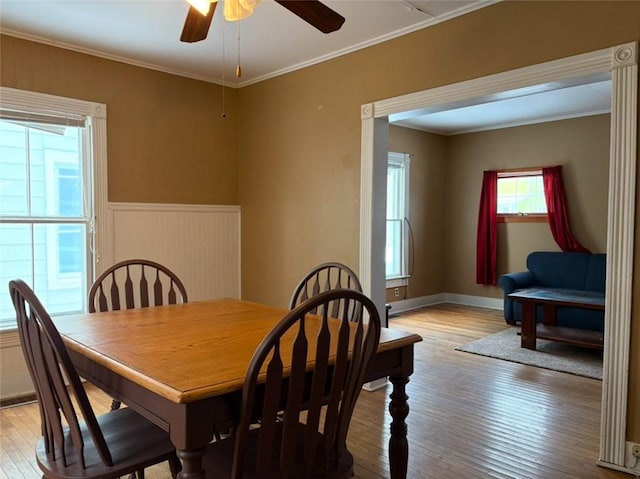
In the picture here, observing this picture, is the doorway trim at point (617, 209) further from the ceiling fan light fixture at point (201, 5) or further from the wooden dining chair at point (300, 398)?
the ceiling fan light fixture at point (201, 5)

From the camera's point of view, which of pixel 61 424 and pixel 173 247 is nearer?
pixel 61 424

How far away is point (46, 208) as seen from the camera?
11.2ft

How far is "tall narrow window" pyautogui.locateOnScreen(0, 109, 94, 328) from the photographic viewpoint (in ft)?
10.6

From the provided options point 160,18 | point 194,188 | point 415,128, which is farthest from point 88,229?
point 415,128

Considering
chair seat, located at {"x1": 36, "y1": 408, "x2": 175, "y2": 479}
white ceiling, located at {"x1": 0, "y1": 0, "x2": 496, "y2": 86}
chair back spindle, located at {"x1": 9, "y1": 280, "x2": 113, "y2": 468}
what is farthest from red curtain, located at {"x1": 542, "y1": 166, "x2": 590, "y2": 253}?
chair back spindle, located at {"x1": 9, "y1": 280, "x2": 113, "y2": 468}

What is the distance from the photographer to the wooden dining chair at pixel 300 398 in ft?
4.17

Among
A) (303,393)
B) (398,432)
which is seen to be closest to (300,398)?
(303,393)

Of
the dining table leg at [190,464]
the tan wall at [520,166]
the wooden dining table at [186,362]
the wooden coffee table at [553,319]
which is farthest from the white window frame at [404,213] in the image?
the dining table leg at [190,464]

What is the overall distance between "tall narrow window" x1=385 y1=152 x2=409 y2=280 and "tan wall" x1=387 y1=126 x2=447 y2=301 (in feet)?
0.40

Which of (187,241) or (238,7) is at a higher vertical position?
(238,7)

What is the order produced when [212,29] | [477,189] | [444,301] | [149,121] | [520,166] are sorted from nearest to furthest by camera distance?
[212,29], [149,121], [520,166], [477,189], [444,301]

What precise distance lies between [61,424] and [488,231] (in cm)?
590

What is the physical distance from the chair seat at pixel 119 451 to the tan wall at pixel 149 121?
2.32 meters

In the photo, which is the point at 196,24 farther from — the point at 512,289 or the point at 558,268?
the point at 558,268
